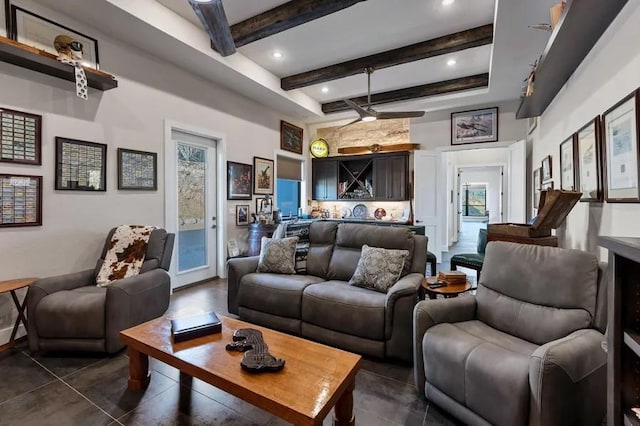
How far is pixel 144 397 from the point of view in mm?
2000

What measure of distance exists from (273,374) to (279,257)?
184 cm

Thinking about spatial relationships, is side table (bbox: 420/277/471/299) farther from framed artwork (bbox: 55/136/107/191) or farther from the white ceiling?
framed artwork (bbox: 55/136/107/191)

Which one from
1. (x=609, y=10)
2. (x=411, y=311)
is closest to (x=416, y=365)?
(x=411, y=311)

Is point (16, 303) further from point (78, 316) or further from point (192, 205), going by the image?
point (192, 205)

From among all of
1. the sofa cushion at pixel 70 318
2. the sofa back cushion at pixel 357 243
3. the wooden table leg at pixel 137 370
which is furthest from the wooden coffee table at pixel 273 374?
the sofa back cushion at pixel 357 243

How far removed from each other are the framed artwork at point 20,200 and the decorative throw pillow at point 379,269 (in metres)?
3.06

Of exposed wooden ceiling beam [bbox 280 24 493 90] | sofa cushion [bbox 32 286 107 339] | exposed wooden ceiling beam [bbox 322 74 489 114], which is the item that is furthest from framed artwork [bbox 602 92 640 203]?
sofa cushion [bbox 32 286 107 339]

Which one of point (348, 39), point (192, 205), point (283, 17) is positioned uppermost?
point (348, 39)

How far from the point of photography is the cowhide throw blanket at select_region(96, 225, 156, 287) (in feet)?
9.88

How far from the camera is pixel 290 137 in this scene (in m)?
6.59

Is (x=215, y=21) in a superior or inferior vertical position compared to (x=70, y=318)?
superior

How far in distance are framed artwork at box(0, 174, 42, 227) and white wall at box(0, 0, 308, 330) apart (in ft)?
A: 0.19

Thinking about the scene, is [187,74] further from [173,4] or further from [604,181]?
[604,181]

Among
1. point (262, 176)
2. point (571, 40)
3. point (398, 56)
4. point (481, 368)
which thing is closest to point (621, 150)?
point (571, 40)
